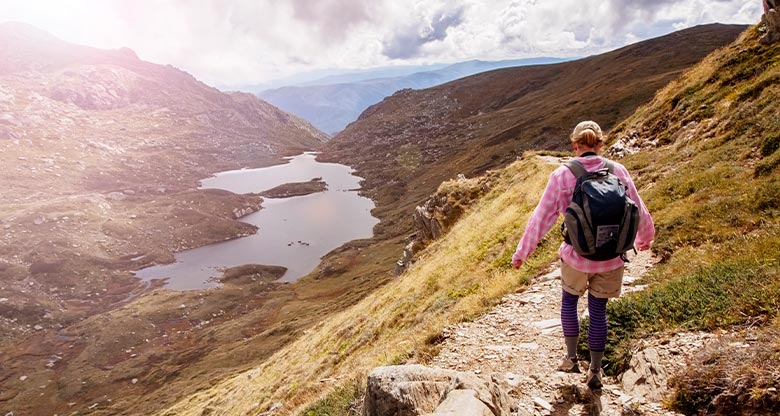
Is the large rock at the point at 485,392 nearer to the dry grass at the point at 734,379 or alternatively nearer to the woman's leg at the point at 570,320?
the woman's leg at the point at 570,320

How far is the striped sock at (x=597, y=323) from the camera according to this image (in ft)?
20.1

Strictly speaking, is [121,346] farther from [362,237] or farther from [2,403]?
[362,237]

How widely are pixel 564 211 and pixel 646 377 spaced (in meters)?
2.90

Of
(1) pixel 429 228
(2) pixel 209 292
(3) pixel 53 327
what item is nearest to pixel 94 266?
(3) pixel 53 327

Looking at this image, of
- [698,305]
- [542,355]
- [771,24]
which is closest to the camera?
[698,305]

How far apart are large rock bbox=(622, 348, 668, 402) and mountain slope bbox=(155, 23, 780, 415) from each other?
0.41 meters

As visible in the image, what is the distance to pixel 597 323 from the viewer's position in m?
6.20

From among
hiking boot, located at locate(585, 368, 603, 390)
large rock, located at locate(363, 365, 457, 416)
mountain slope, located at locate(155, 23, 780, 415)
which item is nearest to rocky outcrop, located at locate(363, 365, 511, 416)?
large rock, located at locate(363, 365, 457, 416)

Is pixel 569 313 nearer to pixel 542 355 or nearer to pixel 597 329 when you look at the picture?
pixel 597 329

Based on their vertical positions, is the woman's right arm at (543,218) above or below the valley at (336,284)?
above

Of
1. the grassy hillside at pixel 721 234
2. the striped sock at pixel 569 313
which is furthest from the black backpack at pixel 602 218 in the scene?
the grassy hillside at pixel 721 234

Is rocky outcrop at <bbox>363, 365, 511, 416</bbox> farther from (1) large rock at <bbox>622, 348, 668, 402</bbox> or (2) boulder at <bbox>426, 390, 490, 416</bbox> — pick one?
(1) large rock at <bbox>622, 348, 668, 402</bbox>

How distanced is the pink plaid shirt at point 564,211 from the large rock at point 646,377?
1788mm

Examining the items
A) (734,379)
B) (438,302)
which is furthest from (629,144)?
(734,379)
